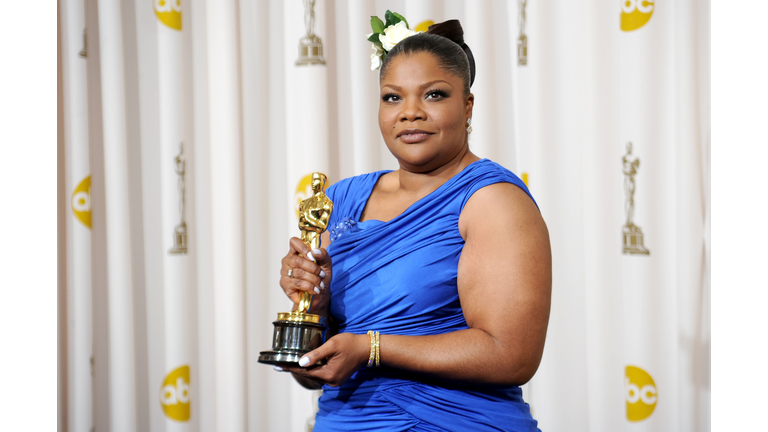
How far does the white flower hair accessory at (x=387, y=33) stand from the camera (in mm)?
1095

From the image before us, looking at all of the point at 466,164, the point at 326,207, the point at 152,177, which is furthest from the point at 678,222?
the point at 152,177

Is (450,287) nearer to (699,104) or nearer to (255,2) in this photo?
(699,104)

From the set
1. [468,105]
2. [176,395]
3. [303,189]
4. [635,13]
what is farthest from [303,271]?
[635,13]

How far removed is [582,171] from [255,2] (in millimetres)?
1287

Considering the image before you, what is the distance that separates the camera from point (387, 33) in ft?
3.63

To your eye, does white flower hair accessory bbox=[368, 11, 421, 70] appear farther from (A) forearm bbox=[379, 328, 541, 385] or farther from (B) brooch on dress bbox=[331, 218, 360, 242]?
(A) forearm bbox=[379, 328, 541, 385]

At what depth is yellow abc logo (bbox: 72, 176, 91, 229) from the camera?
201 cm

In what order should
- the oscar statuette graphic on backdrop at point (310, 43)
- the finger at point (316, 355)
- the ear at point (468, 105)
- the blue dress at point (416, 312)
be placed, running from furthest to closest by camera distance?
the oscar statuette graphic on backdrop at point (310, 43) → the ear at point (468, 105) → the blue dress at point (416, 312) → the finger at point (316, 355)

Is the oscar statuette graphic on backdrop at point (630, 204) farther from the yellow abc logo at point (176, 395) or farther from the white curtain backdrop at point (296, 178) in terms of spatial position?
the yellow abc logo at point (176, 395)

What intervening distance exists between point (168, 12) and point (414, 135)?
4.81 ft

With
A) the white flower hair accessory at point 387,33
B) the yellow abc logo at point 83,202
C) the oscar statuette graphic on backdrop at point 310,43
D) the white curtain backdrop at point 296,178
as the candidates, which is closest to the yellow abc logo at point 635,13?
the white curtain backdrop at point 296,178

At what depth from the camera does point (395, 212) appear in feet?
3.60

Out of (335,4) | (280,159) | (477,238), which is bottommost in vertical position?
(477,238)

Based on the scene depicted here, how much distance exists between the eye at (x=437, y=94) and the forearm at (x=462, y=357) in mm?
393
